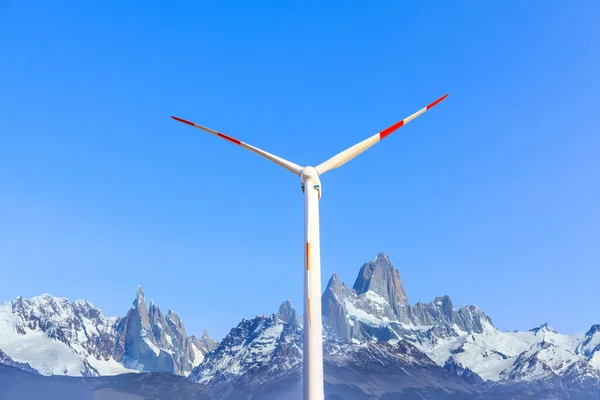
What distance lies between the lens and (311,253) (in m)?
67.9

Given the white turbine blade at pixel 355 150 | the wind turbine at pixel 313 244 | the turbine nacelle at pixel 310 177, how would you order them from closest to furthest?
1. the wind turbine at pixel 313 244
2. the turbine nacelle at pixel 310 177
3. the white turbine blade at pixel 355 150

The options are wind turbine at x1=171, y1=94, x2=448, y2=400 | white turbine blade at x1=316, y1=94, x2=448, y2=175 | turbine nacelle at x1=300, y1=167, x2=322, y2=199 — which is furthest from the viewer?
white turbine blade at x1=316, y1=94, x2=448, y2=175

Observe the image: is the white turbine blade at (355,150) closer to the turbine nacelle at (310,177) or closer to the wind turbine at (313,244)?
the wind turbine at (313,244)

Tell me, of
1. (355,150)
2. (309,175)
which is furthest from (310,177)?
(355,150)

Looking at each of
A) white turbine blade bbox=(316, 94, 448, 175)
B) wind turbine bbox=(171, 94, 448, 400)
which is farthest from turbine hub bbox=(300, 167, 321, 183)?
white turbine blade bbox=(316, 94, 448, 175)

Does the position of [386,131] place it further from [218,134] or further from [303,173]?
[218,134]

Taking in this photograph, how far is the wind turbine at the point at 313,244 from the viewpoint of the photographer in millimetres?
62594

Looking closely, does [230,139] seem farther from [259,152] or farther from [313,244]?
[313,244]

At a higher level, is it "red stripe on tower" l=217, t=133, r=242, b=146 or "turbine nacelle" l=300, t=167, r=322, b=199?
"red stripe on tower" l=217, t=133, r=242, b=146

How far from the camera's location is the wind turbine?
205 feet

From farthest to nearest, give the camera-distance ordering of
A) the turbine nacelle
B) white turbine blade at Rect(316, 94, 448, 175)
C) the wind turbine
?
white turbine blade at Rect(316, 94, 448, 175), the turbine nacelle, the wind turbine

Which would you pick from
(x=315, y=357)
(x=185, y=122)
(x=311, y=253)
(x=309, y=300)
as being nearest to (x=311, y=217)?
(x=311, y=253)

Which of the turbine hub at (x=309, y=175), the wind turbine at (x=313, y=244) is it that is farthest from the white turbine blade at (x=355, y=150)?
the turbine hub at (x=309, y=175)

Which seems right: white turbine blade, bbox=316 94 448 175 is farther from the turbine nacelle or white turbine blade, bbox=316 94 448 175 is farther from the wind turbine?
the turbine nacelle
